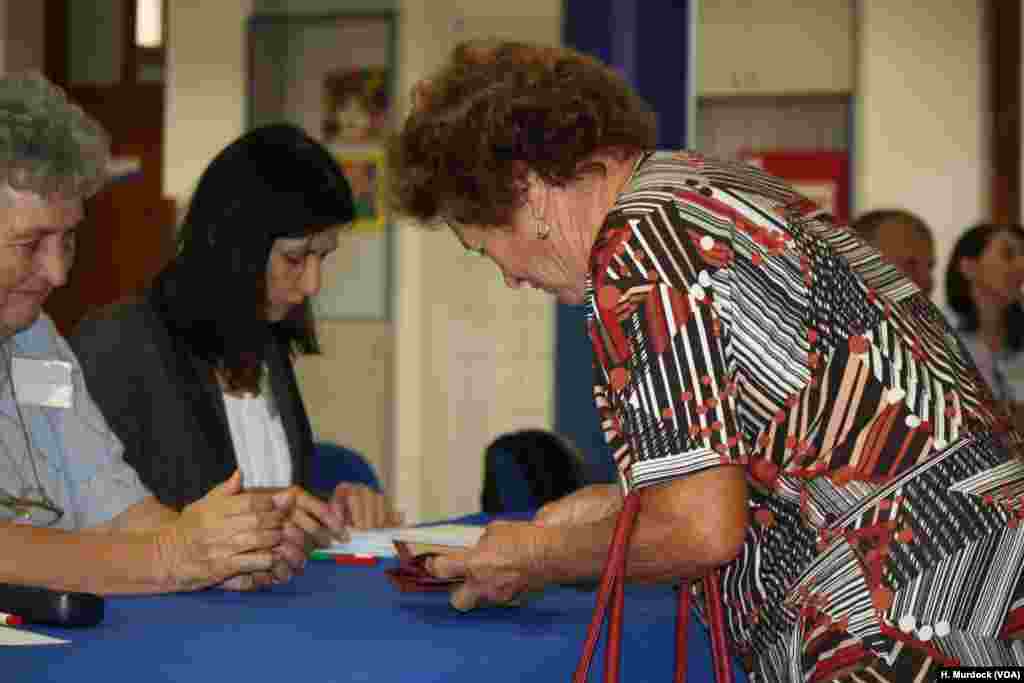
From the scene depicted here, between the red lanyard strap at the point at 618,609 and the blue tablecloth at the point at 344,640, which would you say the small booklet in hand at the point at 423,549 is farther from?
the red lanyard strap at the point at 618,609

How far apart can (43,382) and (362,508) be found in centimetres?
82

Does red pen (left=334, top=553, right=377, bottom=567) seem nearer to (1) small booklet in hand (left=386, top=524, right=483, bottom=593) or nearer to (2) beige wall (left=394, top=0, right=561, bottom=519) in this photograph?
(1) small booklet in hand (left=386, top=524, right=483, bottom=593)

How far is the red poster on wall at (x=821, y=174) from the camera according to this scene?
8047 mm

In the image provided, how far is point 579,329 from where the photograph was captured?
15.7 ft

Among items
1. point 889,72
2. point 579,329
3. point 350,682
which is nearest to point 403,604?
point 350,682

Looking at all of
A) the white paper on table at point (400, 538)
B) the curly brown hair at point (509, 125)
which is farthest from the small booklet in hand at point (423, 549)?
the curly brown hair at point (509, 125)

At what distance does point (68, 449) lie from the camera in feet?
7.33

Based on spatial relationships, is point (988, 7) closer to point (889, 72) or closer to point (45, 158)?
point (889, 72)

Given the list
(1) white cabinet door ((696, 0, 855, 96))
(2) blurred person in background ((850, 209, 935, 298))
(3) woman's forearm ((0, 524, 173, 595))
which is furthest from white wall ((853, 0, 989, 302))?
(3) woman's forearm ((0, 524, 173, 595))

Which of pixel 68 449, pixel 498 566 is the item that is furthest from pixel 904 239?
pixel 498 566

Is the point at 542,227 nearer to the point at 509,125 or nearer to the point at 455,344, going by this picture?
the point at 509,125

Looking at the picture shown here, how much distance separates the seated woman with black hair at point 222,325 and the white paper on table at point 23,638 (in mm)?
1138

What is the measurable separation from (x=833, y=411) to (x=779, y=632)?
0.85 feet

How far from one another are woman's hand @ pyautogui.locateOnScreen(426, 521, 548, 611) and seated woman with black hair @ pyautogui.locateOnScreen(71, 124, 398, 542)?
97 centimetres
